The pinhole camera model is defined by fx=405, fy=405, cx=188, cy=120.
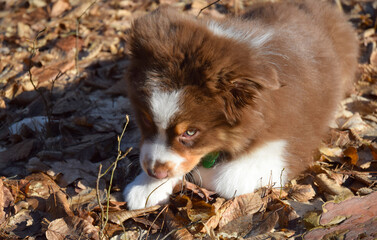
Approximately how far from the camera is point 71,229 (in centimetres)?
314

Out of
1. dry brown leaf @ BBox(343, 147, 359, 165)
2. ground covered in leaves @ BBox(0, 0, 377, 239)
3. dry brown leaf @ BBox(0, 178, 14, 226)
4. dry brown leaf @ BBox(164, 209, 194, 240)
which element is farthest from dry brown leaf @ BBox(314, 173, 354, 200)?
dry brown leaf @ BBox(0, 178, 14, 226)

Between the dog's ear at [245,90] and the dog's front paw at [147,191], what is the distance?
860 mm

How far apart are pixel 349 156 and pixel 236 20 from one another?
172 cm

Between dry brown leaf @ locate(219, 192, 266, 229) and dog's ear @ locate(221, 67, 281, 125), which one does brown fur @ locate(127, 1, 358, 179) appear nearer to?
dog's ear @ locate(221, 67, 281, 125)

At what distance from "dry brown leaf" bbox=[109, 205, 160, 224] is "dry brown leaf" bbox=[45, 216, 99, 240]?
0.20m

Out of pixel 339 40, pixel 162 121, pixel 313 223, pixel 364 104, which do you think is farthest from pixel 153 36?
pixel 364 104

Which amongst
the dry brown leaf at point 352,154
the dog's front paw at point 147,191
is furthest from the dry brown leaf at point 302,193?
the dog's front paw at point 147,191

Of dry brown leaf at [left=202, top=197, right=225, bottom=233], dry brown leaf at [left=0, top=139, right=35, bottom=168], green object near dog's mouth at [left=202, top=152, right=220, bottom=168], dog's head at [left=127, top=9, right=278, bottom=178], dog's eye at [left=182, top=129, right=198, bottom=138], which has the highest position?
dog's head at [left=127, top=9, right=278, bottom=178]

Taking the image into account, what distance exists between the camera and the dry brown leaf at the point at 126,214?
333 centimetres

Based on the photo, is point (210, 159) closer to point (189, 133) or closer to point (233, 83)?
point (189, 133)

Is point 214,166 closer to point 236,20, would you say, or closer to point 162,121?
point 162,121

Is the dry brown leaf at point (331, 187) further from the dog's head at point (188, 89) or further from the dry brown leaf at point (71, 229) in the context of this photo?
the dry brown leaf at point (71, 229)

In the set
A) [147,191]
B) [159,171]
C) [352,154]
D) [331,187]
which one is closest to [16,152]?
[147,191]

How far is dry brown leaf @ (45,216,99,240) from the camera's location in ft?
10.1
